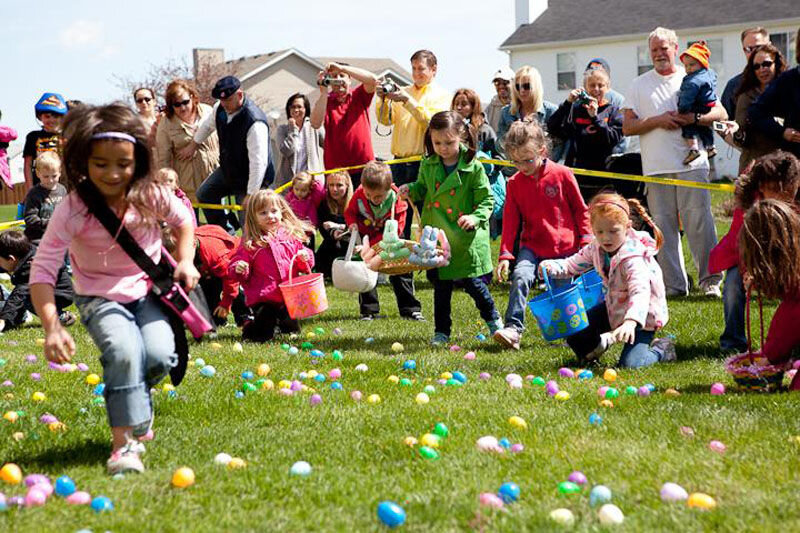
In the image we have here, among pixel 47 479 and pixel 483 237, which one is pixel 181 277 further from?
pixel 483 237

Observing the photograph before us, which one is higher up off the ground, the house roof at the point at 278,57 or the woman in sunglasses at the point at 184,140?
the house roof at the point at 278,57

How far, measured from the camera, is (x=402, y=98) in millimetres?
9242

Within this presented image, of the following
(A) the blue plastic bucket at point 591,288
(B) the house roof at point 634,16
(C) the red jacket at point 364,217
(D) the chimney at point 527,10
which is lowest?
(A) the blue plastic bucket at point 591,288

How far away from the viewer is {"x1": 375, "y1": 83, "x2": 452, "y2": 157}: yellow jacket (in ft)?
31.4

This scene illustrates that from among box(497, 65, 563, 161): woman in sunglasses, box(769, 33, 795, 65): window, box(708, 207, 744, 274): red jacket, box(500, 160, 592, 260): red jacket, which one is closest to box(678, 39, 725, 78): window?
box(769, 33, 795, 65): window

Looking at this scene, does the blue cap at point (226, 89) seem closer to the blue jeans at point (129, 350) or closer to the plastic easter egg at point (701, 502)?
the blue jeans at point (129, 350)

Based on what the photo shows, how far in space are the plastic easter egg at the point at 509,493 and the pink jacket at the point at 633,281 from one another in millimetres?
2562

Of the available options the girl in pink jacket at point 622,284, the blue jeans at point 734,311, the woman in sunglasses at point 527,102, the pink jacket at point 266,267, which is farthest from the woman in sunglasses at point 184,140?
the blue jeans at point 734,311

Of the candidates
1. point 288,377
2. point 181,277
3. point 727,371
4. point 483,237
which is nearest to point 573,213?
point 483,237

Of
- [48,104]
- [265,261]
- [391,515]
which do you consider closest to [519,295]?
[265,261]

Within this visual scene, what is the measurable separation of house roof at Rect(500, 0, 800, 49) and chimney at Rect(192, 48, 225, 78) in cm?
1797

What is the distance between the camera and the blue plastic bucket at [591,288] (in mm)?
6379

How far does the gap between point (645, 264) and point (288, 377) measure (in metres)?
2.39

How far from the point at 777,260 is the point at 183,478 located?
3.21 m
